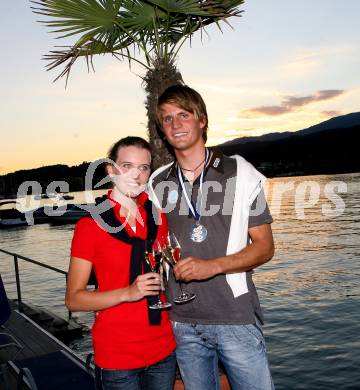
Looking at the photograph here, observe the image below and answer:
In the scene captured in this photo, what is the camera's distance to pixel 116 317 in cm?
262

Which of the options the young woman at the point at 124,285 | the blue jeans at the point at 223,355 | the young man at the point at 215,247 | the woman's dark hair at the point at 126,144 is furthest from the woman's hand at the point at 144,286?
the woman's dark hair at the point at 126,144

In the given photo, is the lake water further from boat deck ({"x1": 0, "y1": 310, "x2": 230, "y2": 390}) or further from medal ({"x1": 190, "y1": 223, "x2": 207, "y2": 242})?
medal ({"x1": 190, "y1": 223, "x2": 207, "y2": 242})

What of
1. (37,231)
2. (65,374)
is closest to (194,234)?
(65,374)

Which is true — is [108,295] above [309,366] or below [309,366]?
above

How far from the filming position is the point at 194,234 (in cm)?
295

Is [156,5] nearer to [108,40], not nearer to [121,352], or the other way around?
[108,40]

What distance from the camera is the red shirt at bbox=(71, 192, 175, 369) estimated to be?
2.56 m

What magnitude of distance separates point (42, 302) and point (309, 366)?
14.2 metres

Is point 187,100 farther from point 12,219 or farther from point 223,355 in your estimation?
point 12,219

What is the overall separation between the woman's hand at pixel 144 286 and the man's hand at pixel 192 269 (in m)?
0.18

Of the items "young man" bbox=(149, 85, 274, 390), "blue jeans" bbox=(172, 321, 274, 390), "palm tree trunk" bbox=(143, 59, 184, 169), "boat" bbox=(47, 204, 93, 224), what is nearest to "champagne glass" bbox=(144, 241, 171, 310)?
"young man" bbox=(149, 85, 274, 390)

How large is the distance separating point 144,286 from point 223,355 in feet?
3.02

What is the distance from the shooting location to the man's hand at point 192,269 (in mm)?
2607

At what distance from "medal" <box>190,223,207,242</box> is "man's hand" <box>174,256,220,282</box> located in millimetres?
273
